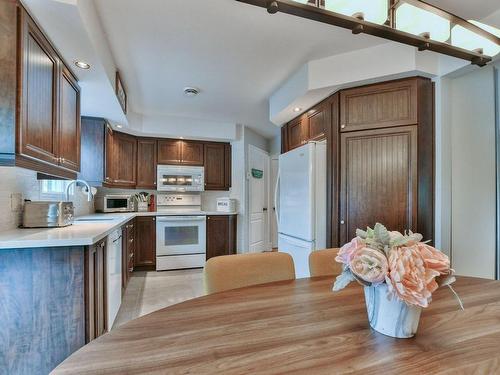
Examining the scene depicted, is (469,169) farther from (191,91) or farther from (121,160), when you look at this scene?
(121,160)

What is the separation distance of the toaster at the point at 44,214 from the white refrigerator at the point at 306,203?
1.97 m

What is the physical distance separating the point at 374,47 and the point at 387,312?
2.21 m

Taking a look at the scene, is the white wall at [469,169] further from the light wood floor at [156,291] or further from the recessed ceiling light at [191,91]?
the light wood floor at [156,291]

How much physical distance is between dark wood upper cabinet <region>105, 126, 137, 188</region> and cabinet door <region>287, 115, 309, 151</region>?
92.9 inches

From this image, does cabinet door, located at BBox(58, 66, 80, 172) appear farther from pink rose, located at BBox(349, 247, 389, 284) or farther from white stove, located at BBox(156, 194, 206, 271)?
pink rose, located at BBox(349, 247, 389, 284)

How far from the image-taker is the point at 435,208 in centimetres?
228

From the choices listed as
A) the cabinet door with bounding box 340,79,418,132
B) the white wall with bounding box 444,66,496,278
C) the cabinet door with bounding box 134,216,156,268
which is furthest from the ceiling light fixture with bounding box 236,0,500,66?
the cabinet door with bounding box 134,216,156,268

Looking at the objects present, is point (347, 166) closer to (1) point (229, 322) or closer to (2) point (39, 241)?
(1) point (229, 322)

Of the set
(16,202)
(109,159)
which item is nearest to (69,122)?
→ (16,202)

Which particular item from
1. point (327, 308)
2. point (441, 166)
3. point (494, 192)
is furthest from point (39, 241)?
point (494, 192)

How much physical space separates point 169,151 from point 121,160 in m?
0.73

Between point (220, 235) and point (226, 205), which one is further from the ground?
point (226, 205)

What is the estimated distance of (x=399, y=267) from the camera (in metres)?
0.69

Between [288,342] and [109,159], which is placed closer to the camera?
[288,342]
